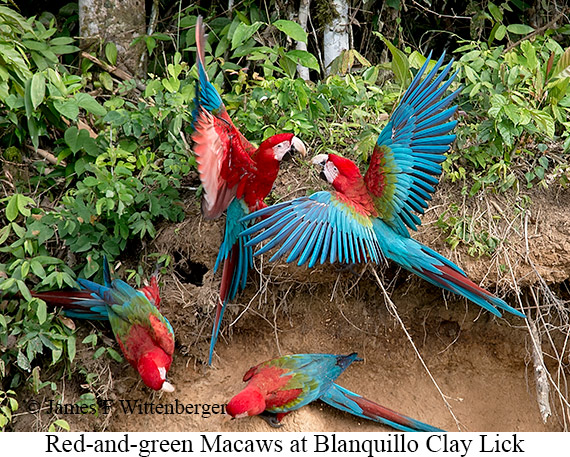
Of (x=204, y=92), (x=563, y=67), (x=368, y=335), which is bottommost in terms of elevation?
(x=368, y=335)

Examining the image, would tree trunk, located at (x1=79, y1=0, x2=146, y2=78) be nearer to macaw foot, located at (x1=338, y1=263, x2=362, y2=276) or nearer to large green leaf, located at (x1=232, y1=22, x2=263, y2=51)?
large green leaf, located at (x1=232, y1=22, x2=263, y2=51)

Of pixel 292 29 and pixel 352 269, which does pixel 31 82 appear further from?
pixel 352 269

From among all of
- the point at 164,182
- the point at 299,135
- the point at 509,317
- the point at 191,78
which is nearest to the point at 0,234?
the point at 164,182

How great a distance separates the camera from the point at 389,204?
111 inches

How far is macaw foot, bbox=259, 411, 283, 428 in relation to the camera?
3213 mm

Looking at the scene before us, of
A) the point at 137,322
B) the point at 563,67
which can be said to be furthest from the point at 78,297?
the point at 563,67

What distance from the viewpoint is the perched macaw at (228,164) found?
9.31 feet

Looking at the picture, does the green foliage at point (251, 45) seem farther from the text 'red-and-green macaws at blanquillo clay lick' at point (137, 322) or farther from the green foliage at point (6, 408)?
the green foliage at point (6, 408)

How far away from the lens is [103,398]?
126 inches

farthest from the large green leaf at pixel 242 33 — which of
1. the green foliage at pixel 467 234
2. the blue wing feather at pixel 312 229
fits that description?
the green foliage at pixel 467 234

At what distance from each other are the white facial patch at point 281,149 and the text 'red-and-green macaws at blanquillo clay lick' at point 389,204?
0.14 metres

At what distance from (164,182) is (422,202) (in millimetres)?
1156

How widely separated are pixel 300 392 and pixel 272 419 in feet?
0.61

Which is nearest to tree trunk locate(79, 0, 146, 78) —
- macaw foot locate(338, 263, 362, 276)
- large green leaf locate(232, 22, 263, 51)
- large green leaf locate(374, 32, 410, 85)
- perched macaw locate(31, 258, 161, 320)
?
large green leaf locate(232, 22, 263, 51)
